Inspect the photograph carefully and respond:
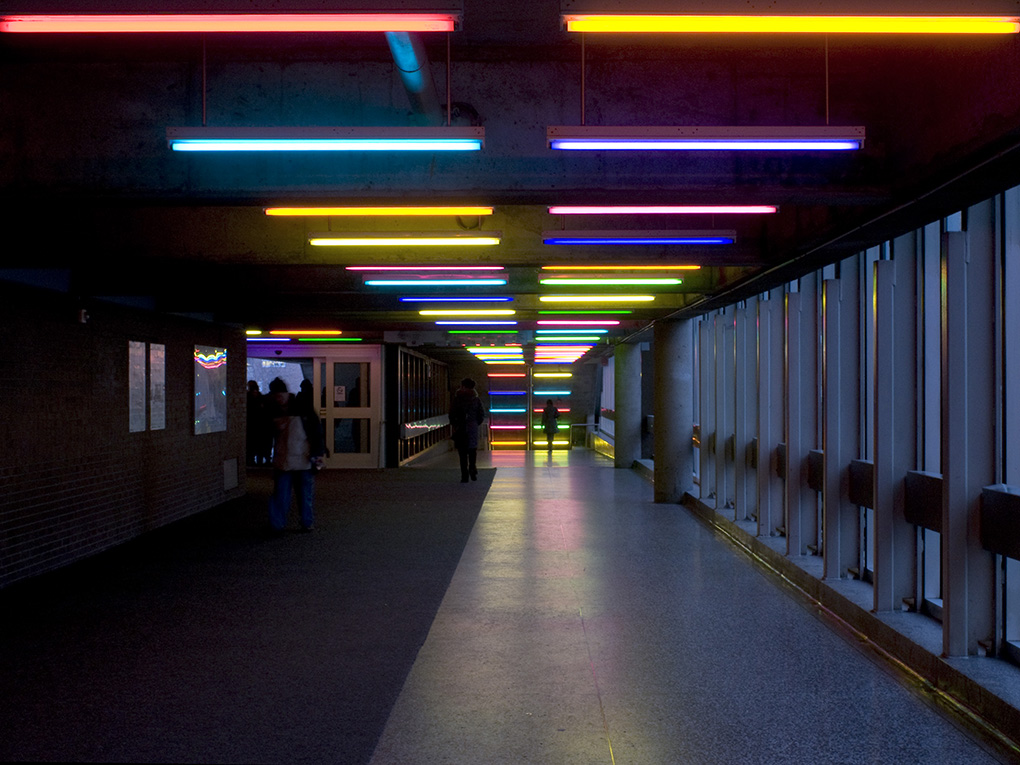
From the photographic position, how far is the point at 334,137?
12.5ft

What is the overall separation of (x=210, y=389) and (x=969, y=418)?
34.1 feet

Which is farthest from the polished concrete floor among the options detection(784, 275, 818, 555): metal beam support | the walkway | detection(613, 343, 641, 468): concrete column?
detection(613, 343, 641, 468): concrete column

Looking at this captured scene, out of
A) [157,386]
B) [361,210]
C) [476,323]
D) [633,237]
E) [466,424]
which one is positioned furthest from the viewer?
[466,424]

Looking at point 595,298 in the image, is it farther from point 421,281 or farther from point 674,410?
point 674,410

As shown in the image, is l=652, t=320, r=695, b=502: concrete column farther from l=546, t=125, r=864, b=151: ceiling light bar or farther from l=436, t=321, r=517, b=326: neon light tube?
l=546, t=125, r=864, b=151: ceiling light bar

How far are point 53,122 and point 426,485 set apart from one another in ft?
36.7

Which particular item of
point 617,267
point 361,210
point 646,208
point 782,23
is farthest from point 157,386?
point 782,23

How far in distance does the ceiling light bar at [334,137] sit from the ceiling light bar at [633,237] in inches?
127

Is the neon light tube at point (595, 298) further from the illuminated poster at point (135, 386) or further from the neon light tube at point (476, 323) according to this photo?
the illuminated poster at point (135, 386)

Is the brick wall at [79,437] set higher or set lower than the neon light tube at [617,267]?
lower

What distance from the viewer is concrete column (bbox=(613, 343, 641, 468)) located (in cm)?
1938

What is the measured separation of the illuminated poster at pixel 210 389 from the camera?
12.1m

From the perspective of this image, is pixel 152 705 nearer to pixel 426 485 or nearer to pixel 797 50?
pixel 797 50

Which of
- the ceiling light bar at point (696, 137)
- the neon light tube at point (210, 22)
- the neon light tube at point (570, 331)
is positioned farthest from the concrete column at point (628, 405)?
the neon light tube at point (210, 22)
